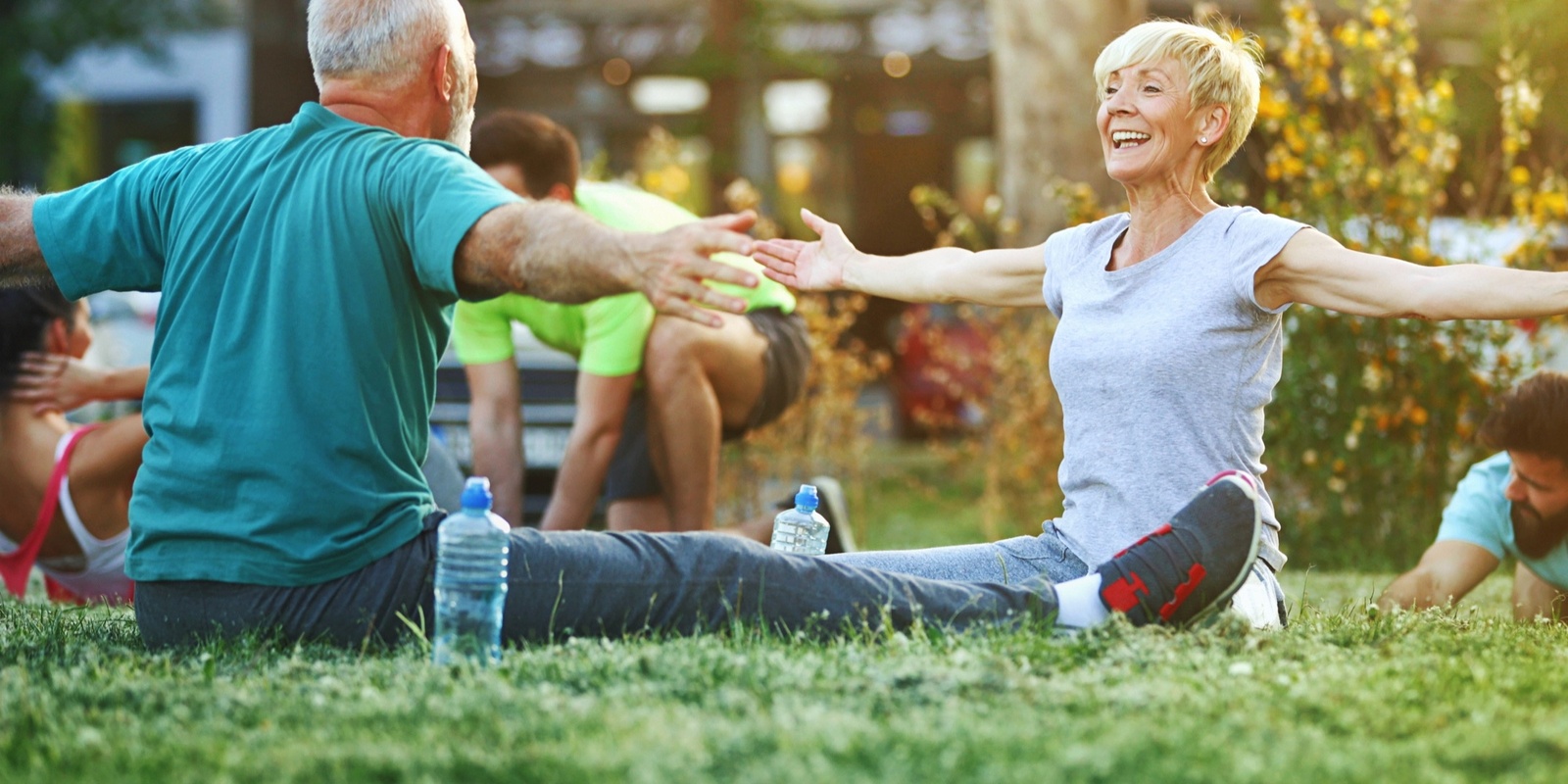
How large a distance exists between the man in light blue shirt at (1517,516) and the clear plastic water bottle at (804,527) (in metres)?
1.70

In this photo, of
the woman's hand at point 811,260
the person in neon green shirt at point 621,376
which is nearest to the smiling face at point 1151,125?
the woman's hand at point 811,260

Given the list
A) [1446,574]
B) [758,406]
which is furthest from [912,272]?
[758,406]

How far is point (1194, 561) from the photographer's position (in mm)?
3436

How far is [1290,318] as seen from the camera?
279 inches

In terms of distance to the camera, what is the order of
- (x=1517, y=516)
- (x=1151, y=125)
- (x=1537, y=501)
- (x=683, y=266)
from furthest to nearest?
(x=1517, y=516) → (x=1537, y=501) → (x=1151, y=125) → (x=683, y=266)

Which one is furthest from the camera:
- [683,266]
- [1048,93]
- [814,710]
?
[1048,93]

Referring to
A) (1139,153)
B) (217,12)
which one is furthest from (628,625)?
(217,12)

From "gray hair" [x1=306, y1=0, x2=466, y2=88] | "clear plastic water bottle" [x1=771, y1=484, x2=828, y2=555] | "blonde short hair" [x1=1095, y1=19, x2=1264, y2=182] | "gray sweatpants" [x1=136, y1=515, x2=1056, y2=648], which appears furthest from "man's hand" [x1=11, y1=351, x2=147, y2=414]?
"blonde short hair" [x1=1095, y1=19, x2=1264, y2=182]

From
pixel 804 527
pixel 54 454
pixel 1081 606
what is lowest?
pixel 54 454

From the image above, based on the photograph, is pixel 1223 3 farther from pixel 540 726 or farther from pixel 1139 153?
pixel 540 726

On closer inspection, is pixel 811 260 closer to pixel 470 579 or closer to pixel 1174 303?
pixel 1174 303

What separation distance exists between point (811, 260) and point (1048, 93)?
563 centimetres

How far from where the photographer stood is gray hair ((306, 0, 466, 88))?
136 inches

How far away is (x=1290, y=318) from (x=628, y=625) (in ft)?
14.9
